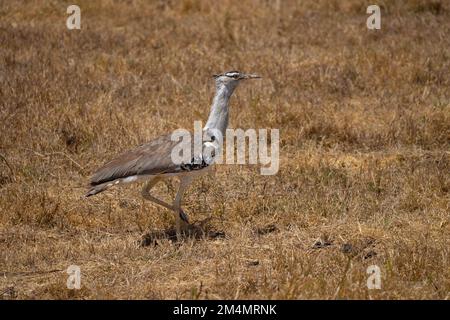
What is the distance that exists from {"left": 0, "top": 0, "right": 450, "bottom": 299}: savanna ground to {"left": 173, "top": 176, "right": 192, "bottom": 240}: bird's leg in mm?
224

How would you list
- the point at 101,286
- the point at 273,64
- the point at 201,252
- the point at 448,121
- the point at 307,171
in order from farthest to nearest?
the point at 273,64 < the point at 448,121 < the point at 307,171 < the point at 201,252 < the point at 101,286

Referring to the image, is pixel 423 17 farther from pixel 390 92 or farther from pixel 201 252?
pixel 201 252

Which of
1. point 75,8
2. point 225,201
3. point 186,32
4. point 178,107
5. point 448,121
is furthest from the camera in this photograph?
point 75,8

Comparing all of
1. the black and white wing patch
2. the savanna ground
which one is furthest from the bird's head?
the savanna ground

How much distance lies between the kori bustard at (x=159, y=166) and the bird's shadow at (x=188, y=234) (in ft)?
0.21

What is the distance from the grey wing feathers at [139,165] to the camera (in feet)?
17.4

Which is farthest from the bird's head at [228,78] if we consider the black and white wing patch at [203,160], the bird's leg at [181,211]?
the bird's leg at [181,211]

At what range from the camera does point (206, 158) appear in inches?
209

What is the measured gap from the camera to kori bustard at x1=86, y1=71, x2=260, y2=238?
529 centimetres

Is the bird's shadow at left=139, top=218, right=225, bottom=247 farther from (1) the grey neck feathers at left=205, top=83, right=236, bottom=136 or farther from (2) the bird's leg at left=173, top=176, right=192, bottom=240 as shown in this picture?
(1) the grey neck feathers at left=205, top=83, right=236, bottom=136

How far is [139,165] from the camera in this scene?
5.32m

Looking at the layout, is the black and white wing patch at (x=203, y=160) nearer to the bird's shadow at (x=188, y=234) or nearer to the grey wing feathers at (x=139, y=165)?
the grey wing feathers at (x=139, y=165)

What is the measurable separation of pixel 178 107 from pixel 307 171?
78.1 inches
